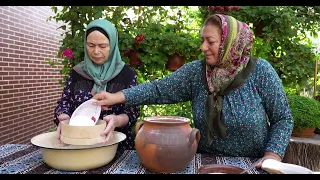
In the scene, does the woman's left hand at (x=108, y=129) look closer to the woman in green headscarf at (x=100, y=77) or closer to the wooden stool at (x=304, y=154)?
the woman in green headscarf at (x=100, y=77)

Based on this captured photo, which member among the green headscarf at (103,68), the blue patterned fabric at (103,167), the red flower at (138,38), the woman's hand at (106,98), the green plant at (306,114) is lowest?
the blue patterned fabric at (103,167)

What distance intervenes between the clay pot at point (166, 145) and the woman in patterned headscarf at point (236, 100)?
38 cm

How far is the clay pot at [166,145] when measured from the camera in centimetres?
141

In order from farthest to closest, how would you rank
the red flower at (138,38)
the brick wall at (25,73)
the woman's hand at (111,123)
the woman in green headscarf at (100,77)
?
the brick wall at (25,73) → the red flower at (138,38) → the woman in green headscarf at (100,77) → the woman's hand at (111,123)

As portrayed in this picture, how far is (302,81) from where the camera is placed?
11.8ft

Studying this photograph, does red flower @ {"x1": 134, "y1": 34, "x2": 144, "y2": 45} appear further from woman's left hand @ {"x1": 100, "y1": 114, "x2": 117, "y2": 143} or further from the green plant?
woman's left hand @ {"x1": 100, "y1": 114, "x2": 117, "y2": 143}

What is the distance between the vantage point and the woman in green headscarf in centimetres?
209

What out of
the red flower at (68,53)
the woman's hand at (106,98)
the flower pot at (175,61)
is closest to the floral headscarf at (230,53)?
the woman's hand at (106,98)

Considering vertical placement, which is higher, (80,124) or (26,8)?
(26,8)

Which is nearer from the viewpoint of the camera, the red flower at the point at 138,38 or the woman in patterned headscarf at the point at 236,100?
the woman in patterned headscarf at the point at 236,100

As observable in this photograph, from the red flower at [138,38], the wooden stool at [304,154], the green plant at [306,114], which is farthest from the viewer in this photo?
the red flower at [138,38]
